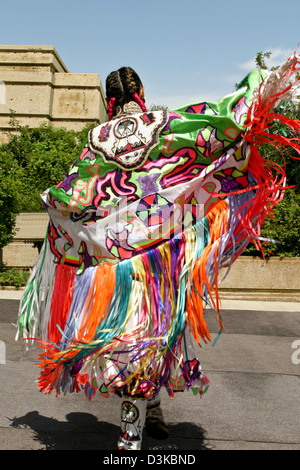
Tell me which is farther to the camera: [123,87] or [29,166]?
[29,166]

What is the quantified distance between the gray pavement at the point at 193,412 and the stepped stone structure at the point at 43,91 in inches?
778

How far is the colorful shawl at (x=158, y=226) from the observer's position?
232cm

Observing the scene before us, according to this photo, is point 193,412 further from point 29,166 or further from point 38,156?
point 29,166

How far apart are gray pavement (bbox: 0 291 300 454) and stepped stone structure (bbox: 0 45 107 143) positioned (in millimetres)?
19756

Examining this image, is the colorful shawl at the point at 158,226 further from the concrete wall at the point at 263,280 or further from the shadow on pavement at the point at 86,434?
the concrete wall at the point at 263,280

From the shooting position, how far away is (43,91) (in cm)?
2328

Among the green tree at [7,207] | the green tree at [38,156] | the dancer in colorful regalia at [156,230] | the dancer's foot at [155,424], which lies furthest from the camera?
the green tree at [38,156]

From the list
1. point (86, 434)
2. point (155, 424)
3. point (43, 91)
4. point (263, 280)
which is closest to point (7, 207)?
point (263, 280)

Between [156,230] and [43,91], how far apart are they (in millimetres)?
22441

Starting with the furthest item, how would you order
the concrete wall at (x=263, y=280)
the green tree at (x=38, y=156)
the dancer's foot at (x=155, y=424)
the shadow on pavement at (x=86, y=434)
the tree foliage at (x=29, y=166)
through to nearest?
the green tree at (x=38, y=156), the tree foliage at (x=29, y=166), the concrete wall at (x=263, y=280), the dancer's foot at (x=155, y=424), the shadow on pavement at (x=86, y=434)

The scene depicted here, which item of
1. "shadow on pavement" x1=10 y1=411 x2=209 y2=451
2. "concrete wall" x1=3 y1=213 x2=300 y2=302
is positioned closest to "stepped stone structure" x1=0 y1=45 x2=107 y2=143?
"concrete wall" x1=3 y1=213 x2=300 y2=302

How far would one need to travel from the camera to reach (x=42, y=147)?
17828 mm

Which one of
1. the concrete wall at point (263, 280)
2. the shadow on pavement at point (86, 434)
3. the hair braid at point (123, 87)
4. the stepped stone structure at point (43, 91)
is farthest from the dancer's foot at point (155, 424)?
the stepped stone structure at point (43, 91)
